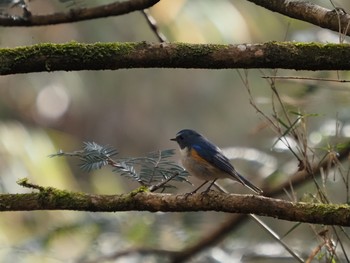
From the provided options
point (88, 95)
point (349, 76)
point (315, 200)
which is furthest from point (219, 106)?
point (315, 200)

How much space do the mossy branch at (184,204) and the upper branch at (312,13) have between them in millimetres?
739

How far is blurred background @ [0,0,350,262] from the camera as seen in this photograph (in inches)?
182

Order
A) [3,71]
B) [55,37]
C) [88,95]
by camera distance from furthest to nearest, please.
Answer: [88,95] → [55,37] → [3,71]

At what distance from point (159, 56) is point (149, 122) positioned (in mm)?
11007

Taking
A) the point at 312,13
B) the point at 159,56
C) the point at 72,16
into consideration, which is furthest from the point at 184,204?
the point at 72,16

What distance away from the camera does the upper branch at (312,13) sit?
111 inches

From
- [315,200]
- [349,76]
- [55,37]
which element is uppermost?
[55,37]

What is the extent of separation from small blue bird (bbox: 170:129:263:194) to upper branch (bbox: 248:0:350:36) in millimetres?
745

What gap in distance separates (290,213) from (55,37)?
28.1ft

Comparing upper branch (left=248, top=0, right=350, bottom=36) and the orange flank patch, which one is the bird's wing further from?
upper branch (left=248, top=0, right=350, bottom=36)

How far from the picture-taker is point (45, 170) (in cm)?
650

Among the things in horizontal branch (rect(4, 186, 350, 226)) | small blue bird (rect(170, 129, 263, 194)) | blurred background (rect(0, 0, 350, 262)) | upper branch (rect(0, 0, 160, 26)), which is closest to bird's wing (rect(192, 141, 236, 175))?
small blue bird (rect(170, 129, 263, 194))

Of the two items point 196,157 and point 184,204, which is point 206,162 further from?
point 184,204

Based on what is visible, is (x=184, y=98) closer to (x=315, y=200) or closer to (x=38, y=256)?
(x=38, y=256)
